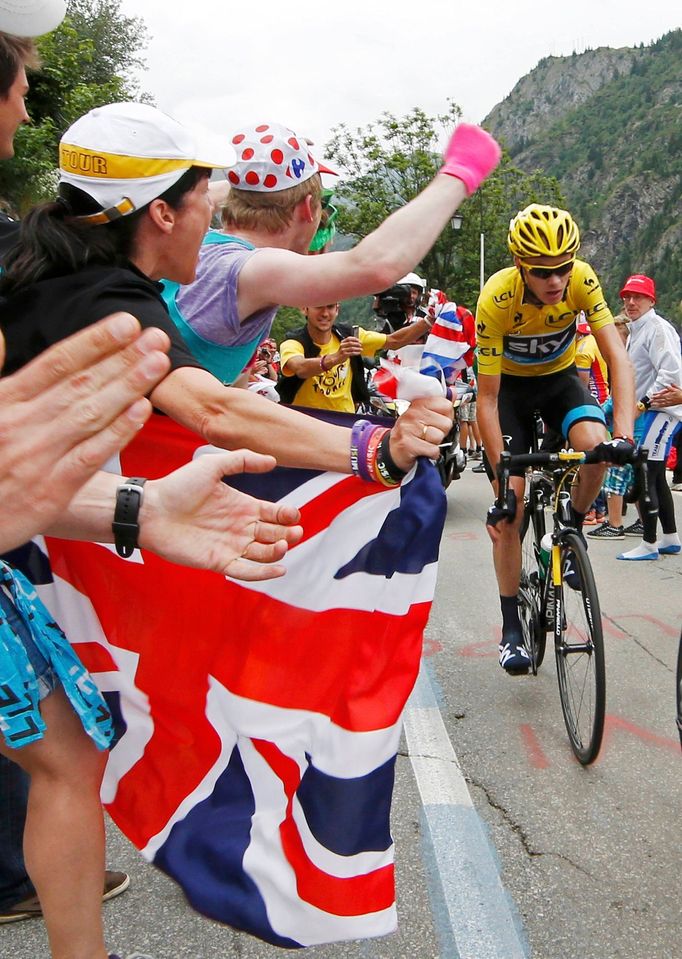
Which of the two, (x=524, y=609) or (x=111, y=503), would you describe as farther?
(x=524, y=609)

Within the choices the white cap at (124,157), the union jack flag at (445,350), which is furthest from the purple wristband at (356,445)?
→ the white cap at (124,157)

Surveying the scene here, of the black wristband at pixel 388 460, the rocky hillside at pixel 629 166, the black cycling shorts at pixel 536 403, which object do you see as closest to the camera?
the black wristband at pixel 388 460

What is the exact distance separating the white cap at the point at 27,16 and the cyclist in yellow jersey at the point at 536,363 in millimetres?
2220

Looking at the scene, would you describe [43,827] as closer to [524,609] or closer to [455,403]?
[455,403]

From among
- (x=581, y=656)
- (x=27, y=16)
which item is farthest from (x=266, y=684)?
(x=581, y=656)

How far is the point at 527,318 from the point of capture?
4000mm

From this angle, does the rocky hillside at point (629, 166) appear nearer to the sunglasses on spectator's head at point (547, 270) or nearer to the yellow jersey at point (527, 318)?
the yellow jersey at point (527, 318)

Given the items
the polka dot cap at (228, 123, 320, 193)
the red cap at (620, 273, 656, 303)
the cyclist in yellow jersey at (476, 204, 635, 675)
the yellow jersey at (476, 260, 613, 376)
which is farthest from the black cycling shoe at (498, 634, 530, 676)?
the red cap at (620, 273, 656, 303)

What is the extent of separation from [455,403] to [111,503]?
773 millimetres

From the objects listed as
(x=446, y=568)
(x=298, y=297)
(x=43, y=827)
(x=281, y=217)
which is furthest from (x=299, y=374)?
(x=43, y=827)

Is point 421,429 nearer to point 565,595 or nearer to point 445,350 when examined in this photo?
point 445,350

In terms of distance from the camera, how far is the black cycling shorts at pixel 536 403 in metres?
4.18

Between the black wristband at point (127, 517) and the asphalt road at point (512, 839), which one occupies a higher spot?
the black wristband at point (127, 517)

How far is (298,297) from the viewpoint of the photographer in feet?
6.55
